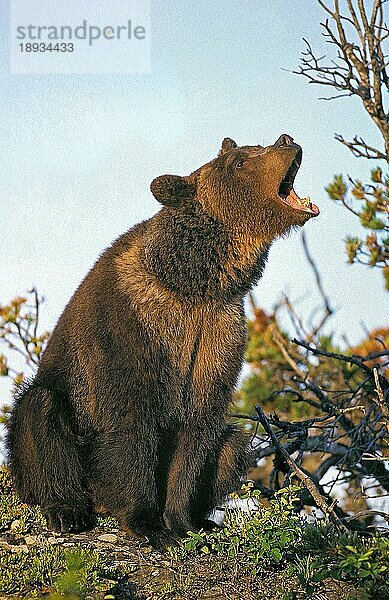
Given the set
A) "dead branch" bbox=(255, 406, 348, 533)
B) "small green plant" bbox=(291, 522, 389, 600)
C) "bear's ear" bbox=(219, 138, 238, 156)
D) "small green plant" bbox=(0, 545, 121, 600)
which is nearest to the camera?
"small green plant" bbox=(291, 522, 389, 600)

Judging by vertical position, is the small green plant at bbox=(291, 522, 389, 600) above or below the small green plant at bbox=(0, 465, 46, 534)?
below

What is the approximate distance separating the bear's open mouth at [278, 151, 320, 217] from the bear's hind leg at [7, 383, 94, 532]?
202cm

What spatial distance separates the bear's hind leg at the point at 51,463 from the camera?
6.07 meters

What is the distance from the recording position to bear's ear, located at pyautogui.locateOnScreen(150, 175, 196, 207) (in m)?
6.29

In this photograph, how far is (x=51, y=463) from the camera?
20.0 feet

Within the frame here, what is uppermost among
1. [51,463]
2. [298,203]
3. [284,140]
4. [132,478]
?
[284,140]

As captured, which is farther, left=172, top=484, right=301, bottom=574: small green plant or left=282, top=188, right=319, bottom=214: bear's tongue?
left=282, top=188, right=319, bottom=214: bear's tongue

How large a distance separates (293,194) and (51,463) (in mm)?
2407

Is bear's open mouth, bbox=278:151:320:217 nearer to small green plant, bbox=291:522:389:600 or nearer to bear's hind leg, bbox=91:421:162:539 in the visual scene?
bear's hind leg, bbox=91:421:162:539

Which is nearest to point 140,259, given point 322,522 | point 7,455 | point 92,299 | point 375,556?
point 92,299

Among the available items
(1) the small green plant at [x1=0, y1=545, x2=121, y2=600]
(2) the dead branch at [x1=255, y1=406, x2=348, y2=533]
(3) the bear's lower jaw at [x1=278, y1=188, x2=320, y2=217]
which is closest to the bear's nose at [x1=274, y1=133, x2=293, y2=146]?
(3) the bear's lower jaw at [x1=278, y1=188, x2=320, y2=217]

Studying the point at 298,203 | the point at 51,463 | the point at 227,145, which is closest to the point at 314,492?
the point at 51,463

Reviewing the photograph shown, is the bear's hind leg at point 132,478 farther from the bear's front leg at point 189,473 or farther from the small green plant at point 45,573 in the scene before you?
the small green plant at point 45,573

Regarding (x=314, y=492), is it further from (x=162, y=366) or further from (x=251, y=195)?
(x=251, y=195)
